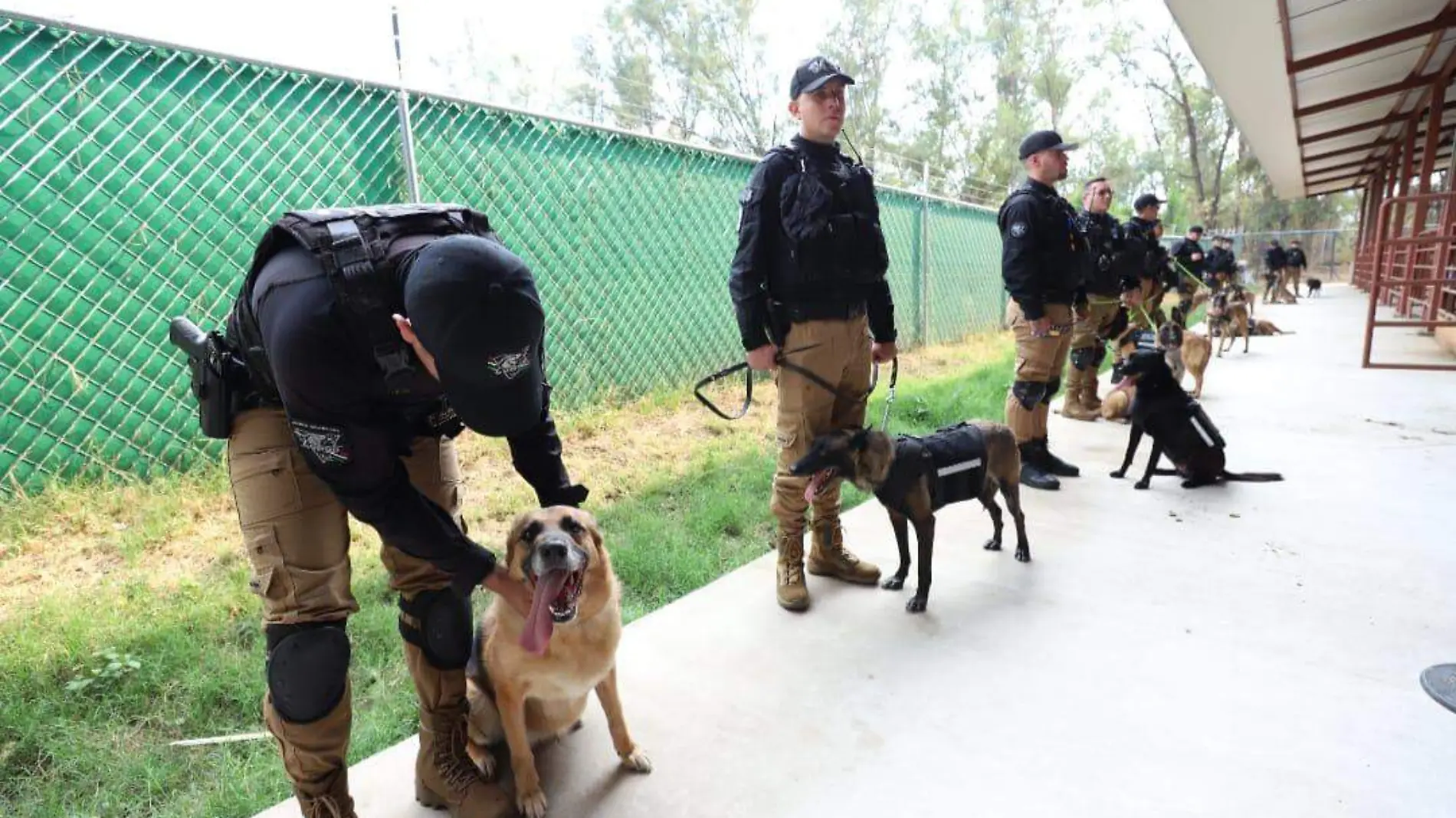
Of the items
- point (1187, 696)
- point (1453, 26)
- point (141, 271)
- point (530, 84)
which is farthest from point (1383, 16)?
point (530, 84)

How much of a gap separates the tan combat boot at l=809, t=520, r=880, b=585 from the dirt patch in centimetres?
142

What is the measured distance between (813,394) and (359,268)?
181 centimetres

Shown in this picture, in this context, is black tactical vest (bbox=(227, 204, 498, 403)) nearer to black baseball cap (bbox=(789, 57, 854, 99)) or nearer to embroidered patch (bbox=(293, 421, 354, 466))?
embroidered patch (bbox=(293, 421, 354, 466))

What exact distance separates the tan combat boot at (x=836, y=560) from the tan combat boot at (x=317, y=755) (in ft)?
6.36

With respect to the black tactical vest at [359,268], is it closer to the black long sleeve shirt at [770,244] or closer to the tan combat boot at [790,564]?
the black long sleeve shirt at [770,244]

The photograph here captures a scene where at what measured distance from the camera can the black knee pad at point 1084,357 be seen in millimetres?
5633

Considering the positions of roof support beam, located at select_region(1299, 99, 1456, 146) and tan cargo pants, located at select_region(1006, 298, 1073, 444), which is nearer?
tan cargo pants, located at select_region(1006, 298, 1073, 444)

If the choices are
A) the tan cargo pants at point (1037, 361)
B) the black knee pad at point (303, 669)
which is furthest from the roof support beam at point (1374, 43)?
the black knee pad at point (303, 669)

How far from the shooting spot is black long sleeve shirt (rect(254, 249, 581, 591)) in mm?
1328

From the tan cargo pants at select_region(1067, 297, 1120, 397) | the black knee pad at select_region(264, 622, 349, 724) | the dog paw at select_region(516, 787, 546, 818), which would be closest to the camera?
the black knee pad at select_region(264, 622, 349, 724)

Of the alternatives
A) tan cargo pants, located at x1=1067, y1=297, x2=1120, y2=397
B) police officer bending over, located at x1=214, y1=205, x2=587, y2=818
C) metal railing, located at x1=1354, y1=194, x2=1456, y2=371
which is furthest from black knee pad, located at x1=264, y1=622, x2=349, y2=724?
metal railing, located at x1=1354, y1=194, x2=1456, y2=371

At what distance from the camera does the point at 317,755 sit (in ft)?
5.03

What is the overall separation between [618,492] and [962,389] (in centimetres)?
386

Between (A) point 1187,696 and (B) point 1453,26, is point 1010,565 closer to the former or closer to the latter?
(A) point 1187,696
